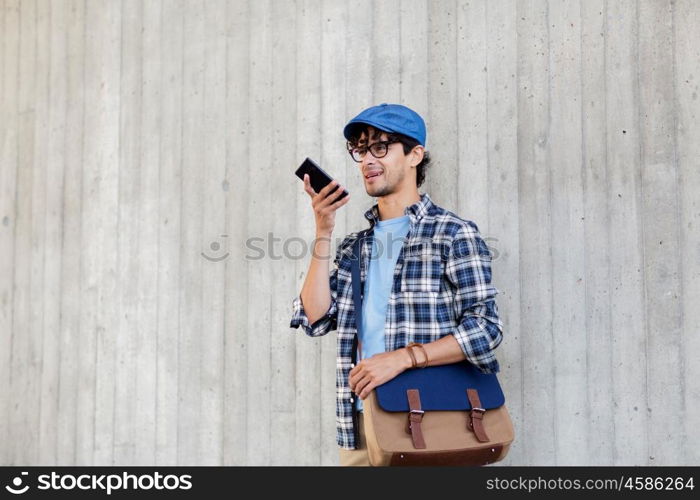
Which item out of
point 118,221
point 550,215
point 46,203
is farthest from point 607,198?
point 46,203

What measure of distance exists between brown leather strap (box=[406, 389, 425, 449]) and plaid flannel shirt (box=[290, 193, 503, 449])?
0.52 ft

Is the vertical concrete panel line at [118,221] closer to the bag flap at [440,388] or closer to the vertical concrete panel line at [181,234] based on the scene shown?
the vertical concrete panel line at [181,234]

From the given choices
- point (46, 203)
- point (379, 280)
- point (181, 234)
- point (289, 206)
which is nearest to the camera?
A: point (379, 280)

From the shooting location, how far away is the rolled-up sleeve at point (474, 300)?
1.90 m

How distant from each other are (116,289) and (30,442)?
2.76 feet

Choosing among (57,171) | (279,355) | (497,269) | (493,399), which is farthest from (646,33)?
(57,171)

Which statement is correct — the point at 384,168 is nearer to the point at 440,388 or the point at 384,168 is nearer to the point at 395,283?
the point at 395,283

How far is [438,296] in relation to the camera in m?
1.99

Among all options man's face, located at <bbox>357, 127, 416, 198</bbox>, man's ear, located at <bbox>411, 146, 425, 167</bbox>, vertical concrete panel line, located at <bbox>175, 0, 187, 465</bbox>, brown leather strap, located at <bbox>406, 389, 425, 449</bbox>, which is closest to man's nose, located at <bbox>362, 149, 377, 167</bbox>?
man's face, located at <bbox>357, 127, 416, 198</bbox>

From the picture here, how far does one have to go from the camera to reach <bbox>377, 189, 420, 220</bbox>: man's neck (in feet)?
7.04

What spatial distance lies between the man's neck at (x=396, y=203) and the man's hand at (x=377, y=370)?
41 cm

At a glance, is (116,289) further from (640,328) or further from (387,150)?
(640,328)

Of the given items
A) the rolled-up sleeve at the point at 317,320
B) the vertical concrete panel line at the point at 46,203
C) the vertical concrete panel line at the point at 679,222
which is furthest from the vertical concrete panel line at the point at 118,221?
the vertical concrete panel line at the point at 679,222

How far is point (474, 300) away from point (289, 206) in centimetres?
114
